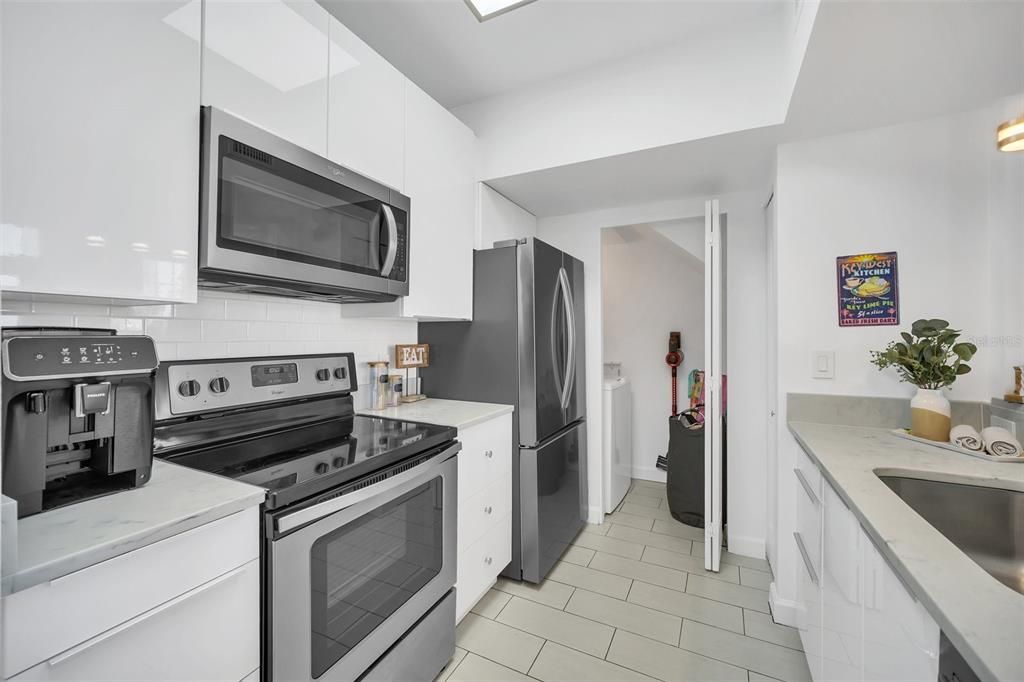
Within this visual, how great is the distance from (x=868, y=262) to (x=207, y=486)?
238cm

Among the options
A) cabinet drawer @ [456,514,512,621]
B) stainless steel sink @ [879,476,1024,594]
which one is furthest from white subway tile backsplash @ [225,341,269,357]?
stainless steel sink @ [879,476,1024,594]

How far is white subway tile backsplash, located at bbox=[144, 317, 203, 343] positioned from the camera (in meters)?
1.33

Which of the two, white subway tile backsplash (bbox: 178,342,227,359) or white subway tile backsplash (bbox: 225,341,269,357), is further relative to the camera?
white subway tile backsplash (bbox: 225,341,269,357)

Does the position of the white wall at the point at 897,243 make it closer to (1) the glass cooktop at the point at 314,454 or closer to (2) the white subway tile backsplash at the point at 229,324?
(1) the glass cooktop at the point at 314,454

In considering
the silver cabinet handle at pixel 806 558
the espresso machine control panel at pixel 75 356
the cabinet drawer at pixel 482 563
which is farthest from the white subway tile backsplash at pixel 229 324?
the silver cabinet handle at pixel 806 558

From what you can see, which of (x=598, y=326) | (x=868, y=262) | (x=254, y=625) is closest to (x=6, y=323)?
(x=254, y=625)

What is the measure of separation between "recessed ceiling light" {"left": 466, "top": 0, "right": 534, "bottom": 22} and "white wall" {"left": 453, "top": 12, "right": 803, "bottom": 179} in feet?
2.43

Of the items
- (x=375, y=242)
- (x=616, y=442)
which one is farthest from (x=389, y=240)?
(x=616, y=442)

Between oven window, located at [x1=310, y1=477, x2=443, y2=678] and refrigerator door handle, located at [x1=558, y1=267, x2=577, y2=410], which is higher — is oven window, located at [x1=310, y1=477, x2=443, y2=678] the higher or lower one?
the lower one

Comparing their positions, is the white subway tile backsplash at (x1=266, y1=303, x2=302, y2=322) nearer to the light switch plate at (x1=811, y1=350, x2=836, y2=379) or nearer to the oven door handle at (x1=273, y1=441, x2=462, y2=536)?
the oven door handle at (x1=273, y1=441, x2=462, y2=536)

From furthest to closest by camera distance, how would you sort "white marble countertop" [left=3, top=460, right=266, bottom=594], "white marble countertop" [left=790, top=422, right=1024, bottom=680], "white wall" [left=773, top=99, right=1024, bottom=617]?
"white wall" [left=773, top=99, right=1024, bottom=617] → "white marble countertop" [left=3, top=460, right=266, bottom=594] → "white marble countertop" [left=790, top=422, right=1024, bottom=680]

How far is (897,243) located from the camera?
5.69ft

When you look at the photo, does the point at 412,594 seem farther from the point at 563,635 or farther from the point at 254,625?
the point at 563,635

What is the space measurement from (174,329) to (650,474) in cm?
357
